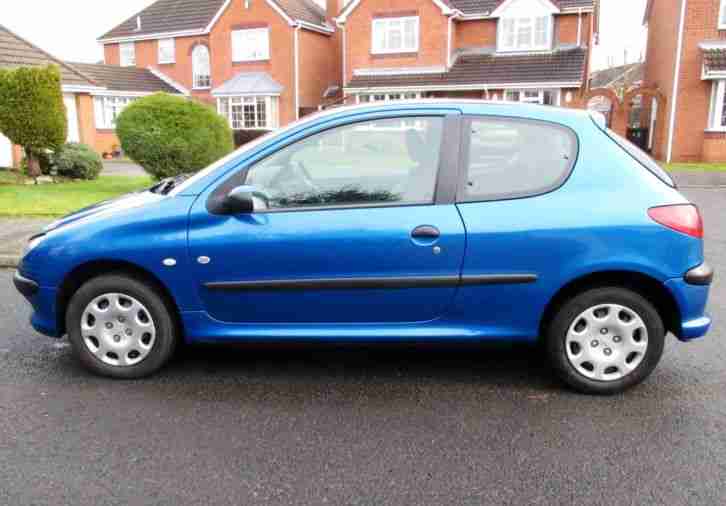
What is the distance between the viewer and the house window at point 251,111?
33.0 meters

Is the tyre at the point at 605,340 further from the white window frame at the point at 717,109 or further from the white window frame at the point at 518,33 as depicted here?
the white window frame at the point at 518,33

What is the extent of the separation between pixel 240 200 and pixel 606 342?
7.83ft

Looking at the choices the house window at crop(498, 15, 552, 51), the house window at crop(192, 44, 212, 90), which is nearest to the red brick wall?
the house window at crop(498, 15, 552, 51)

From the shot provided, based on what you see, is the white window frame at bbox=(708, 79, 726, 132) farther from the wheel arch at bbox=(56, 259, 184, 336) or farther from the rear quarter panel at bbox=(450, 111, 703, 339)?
the wheel arch at bbox=(56, 259, 184, 336)

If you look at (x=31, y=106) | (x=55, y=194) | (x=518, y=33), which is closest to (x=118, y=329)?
(x=55, y=194)

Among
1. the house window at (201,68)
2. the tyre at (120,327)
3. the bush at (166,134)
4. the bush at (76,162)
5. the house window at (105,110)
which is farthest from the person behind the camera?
the house window at (201,68)

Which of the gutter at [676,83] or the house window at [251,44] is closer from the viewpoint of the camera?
the gutter at [676,83]

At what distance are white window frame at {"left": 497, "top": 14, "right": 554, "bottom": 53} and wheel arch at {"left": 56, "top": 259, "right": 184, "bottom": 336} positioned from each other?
2805 cm

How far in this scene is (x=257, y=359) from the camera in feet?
15.0

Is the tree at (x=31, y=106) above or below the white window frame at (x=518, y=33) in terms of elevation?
below

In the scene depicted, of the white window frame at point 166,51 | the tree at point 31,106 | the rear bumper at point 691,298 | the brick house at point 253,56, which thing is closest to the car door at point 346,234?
the rear bumper at point 691,298

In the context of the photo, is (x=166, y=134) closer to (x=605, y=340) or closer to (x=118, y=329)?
(x=118, y=329)

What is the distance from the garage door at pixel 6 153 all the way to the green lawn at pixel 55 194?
11.0 ft

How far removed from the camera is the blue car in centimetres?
377
